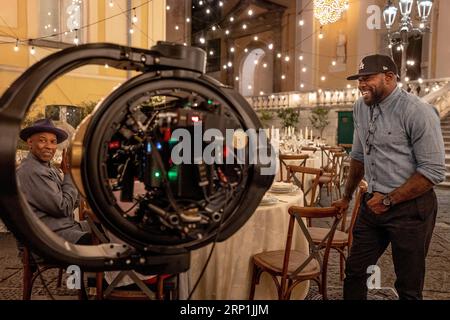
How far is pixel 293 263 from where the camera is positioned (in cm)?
212

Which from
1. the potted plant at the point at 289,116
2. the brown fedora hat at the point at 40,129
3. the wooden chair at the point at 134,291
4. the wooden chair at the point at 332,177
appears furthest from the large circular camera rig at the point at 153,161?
the potted plant at the point at 289,116

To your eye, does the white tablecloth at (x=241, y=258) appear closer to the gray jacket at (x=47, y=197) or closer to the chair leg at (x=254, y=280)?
the chair leg at (x=254, y=280)

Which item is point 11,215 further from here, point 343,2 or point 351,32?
point 351,32

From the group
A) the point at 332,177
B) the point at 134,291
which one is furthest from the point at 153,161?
the point at 332,177

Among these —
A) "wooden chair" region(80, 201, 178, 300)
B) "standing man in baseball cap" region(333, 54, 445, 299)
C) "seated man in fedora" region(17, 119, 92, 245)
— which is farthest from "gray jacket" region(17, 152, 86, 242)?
"standing man in baseball cap" region(333, 54, 445, 299)

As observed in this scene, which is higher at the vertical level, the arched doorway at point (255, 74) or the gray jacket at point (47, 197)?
the arched doorway at point (255, 74)

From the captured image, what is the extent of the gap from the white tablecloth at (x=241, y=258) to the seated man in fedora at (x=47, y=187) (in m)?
0.67

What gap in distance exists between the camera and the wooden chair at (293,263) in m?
1.90

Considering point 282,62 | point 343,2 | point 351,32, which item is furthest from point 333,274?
point 282,62

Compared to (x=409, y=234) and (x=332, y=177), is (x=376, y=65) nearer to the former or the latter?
(x=409, y=234)

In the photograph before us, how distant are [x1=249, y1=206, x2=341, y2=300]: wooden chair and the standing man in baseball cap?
172 millimetres

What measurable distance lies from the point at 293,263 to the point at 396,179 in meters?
0.75

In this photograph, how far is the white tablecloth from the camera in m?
2.01
